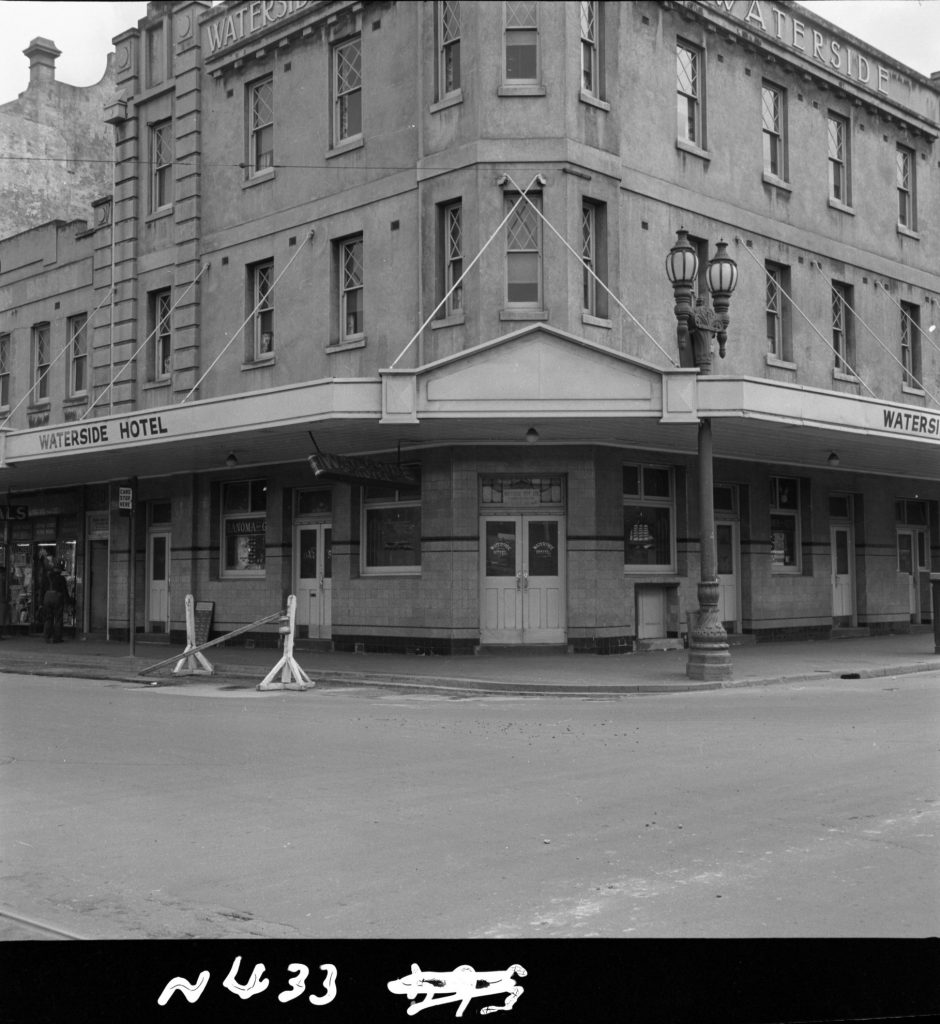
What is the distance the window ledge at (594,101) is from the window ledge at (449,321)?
418 cm

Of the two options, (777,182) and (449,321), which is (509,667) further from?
(777,182)

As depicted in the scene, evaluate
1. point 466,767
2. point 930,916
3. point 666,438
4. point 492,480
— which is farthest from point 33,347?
point 930,916

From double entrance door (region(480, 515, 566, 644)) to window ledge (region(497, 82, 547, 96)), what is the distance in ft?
23.4

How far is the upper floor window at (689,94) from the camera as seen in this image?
22.2 meters

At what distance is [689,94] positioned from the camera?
22516mm

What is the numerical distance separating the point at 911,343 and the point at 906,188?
12.0ft

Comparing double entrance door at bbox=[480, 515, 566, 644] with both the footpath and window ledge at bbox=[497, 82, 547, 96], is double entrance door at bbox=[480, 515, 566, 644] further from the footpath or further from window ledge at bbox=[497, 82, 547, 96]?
window ledge at bbox=[497, 82, 547, 96]

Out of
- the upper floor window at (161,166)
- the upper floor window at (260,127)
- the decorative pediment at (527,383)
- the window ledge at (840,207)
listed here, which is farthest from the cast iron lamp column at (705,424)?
the upper floor window at (161,166)

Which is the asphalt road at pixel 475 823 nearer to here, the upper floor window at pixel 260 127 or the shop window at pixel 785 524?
the shop window at pixel 785 524

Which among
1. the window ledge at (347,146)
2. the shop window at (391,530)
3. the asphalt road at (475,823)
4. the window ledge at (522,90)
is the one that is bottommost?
the asphalt road at (475,823)

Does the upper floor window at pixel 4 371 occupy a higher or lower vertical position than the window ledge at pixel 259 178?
lower

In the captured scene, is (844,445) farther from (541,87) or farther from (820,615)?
(541,87)

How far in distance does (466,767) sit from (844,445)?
14.7 m
